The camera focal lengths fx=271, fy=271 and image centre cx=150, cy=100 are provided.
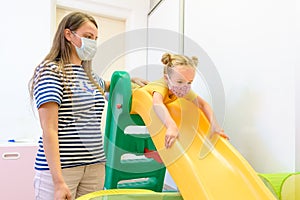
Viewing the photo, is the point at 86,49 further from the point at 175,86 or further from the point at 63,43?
the point at 175,86

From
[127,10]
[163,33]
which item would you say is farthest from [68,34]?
[127,10]

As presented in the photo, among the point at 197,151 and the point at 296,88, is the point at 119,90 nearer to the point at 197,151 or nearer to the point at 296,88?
the point at 197,151

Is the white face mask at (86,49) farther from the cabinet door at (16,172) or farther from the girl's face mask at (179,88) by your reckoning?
the cabinet door at (16,172)

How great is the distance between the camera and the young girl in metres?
1.08

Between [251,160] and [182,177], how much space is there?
501 millimetres

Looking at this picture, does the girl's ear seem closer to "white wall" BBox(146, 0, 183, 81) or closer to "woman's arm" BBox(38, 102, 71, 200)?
"woman's arm" BBox(38, 102, 71, 200)

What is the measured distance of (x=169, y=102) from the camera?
47.9 inches

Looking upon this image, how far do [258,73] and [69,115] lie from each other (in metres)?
0.81

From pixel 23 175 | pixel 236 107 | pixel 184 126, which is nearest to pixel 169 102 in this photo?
pixel 184 126

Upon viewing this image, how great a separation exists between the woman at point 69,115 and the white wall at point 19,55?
1331 millimetres

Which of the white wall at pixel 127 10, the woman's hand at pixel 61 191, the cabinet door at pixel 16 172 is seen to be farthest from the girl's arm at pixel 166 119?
the cabinet door at pixel 16 172

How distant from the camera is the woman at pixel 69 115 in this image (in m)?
0.77

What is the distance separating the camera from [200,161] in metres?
0.96

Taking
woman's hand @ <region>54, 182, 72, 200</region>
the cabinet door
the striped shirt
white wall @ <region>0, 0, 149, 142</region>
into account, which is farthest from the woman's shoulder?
white wall @ <region>0, 0, 149, 142</region>
